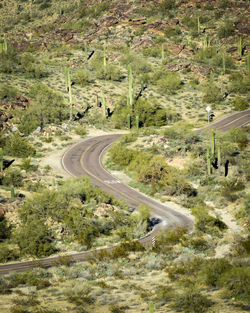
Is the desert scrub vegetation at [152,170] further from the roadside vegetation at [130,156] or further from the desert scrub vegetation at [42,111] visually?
the desert scrub vegetation at [42,111]

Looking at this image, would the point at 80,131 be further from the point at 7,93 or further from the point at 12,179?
the point at 12,179

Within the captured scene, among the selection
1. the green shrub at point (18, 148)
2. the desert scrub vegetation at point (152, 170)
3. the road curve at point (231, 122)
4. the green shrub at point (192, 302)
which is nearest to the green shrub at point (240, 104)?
the road curve at point (231, 122)

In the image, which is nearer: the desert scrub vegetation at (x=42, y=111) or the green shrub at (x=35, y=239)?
the green shrub at (x=35, y=239)

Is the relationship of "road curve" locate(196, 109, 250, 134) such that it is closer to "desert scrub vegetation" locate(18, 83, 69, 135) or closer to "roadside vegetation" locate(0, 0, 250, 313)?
"roadside vegetation" locate(0, 0, 250, 313)

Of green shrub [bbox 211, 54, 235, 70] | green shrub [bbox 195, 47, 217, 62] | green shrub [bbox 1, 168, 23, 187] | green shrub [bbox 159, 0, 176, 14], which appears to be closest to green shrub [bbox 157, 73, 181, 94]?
green shrub [bbox 211, 54, 235, 70]

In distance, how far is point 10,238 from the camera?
33062mm

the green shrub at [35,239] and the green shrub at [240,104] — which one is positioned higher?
the green shrub at [240,104]

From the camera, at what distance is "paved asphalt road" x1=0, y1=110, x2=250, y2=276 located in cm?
2952

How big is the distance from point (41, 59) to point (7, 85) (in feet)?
Answer: 83.0

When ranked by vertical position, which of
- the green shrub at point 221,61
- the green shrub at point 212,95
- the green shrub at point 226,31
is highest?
the green shrub at point 226,31

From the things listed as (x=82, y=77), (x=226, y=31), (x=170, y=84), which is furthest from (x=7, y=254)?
(x=226, y=31)

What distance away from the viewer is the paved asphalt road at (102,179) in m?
29.5

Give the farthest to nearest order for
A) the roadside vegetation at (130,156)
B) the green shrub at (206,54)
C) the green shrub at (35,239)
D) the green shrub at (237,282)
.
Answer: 1. the green shrub at (206,54)
2. the green shrub at (35,239)
3. the roadside vegetation at (130,156)
4. the green shrub at (237,282)

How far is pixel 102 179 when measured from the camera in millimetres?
48531
